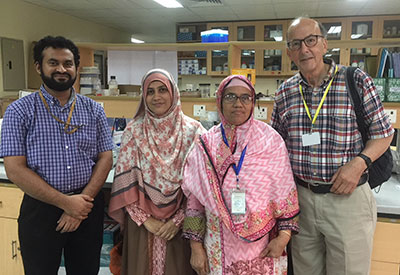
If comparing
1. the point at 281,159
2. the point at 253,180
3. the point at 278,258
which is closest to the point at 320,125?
the point at 281,159

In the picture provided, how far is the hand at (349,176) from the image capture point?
4.33 ft

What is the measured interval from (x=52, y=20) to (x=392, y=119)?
18.6ft

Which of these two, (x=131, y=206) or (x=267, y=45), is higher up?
(x=267, y=45)

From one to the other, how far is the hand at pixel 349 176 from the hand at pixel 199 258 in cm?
60

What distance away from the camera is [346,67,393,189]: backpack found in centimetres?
135

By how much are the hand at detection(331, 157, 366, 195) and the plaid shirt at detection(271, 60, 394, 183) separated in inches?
1.5

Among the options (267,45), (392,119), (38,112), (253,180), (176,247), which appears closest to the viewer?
(253,180)

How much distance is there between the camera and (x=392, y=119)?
207cm

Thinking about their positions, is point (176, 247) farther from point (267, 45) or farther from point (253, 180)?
point (267, 45)

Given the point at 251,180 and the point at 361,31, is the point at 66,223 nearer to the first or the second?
the point at 251,180

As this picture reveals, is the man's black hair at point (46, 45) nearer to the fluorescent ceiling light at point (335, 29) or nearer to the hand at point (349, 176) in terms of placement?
the hand at point (349, 176)

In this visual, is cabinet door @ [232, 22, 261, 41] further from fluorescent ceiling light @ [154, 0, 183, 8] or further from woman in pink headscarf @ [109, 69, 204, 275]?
woman in pink headscarf @ [109, 69, 204, 275]

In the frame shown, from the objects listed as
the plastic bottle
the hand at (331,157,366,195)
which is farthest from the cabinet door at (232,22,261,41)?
the hand at (331,157,366,195)

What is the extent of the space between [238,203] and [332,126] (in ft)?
1.62
